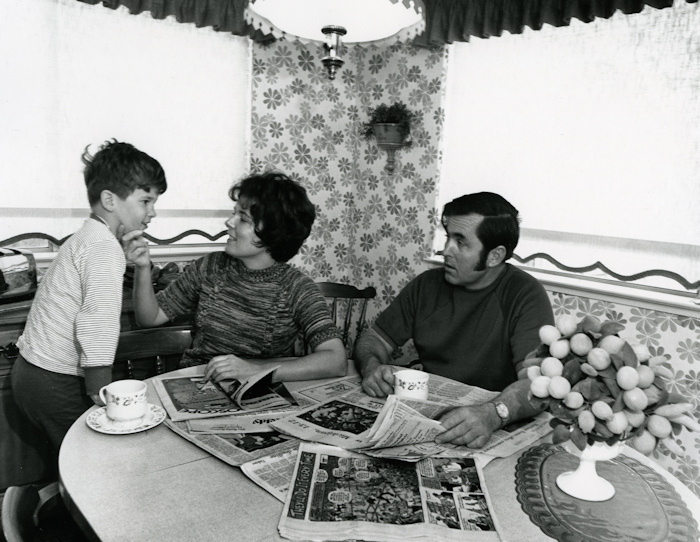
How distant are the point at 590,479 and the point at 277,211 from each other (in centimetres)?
119

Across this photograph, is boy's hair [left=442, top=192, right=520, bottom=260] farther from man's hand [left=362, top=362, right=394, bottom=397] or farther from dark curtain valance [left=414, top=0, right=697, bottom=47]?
dark curtain valance [left=414, top=0, right=697, bottom=47]

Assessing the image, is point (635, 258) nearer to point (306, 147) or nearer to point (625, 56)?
point (625, 56)

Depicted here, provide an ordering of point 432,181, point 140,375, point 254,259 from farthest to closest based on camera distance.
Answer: point 432,181
point 140,375
point 254,259

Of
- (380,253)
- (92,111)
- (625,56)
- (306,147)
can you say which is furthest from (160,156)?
(625,56)

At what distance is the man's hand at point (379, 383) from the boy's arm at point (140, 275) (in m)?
0.82

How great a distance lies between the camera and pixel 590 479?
3.48 feet

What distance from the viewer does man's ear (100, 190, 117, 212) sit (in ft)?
5.93

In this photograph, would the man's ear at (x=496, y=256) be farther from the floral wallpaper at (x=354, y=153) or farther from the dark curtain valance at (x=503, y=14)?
the floral wallpaper at (x=354, y=153)

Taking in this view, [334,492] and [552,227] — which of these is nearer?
[334,492]

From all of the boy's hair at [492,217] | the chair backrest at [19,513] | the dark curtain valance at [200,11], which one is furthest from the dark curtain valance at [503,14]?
the chair backrest at [19,513]

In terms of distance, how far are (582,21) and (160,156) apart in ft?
6.53

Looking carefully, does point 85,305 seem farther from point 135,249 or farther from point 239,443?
point 239,443

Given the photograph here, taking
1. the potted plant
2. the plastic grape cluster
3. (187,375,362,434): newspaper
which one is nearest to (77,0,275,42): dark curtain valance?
the potted plant

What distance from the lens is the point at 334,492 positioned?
1.01 m
